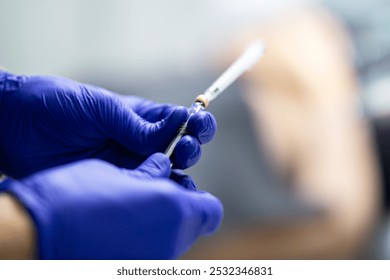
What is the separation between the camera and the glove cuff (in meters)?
0.42

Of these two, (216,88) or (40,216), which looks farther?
(216,88)

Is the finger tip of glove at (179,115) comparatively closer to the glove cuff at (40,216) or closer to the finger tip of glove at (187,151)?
the finger tip of glove at (187,151)

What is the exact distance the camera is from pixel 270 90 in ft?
3.87

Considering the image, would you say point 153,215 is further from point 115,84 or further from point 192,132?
point 115,84

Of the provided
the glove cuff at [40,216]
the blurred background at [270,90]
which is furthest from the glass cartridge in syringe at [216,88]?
the blurred background at [270,90]

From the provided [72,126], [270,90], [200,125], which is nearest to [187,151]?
[200,125]

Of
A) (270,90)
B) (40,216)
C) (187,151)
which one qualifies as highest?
(270,90)

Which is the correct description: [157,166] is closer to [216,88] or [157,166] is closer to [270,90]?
[216,88]

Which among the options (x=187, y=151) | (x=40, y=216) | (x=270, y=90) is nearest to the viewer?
(x=40, y=216)

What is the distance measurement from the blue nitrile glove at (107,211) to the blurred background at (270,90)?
0.54 metres

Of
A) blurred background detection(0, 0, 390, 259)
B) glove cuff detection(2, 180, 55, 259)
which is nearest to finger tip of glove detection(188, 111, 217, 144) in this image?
glove cuff detection(2, 180, 55, 259)

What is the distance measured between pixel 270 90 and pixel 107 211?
807mm

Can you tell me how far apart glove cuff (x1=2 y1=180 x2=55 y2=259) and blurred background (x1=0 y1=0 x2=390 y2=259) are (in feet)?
1.97

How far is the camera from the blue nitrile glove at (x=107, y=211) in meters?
0.43
